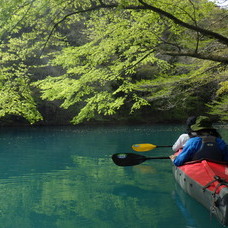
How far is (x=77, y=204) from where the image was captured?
5.27 metres

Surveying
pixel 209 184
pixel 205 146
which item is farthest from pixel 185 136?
pixel 209 184

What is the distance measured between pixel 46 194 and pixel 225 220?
3.73 meters

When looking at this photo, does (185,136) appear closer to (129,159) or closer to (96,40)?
(129,159)

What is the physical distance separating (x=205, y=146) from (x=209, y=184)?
0.94 meters

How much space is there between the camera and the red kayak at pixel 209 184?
380 cm

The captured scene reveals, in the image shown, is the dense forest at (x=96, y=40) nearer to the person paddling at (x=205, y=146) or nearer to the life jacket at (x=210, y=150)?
the person paddling at (x=205, y=146)

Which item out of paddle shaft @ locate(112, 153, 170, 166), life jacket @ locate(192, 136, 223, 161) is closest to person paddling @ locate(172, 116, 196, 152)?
paddle shaft @ locate(112, 153, 170, 166)

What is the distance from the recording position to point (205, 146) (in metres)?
5.06

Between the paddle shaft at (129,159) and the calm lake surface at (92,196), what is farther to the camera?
the paddle shaft at (129,159)

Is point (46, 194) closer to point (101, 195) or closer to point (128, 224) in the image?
point (101, 195)

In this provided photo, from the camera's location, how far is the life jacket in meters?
5.02

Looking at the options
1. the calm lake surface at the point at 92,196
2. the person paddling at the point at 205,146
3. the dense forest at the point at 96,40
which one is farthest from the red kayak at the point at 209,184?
the dense forest at the point at 96,40

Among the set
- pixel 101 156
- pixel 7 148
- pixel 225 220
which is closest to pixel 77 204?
pixel 225 220

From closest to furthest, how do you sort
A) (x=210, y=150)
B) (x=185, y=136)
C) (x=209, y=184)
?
(x=209, y=184) < (x=210, y=150) < (x=185, y=136)
